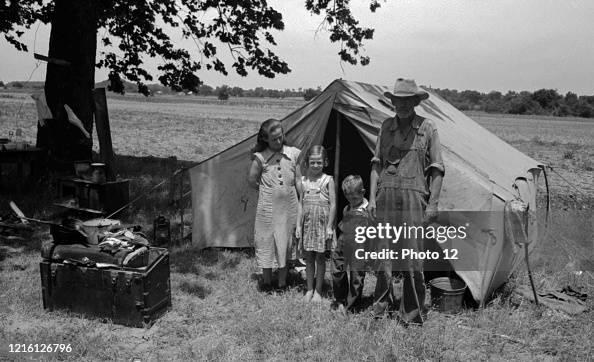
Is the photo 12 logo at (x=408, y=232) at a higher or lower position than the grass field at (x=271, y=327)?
higher

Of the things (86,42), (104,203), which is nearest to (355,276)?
(104,203)

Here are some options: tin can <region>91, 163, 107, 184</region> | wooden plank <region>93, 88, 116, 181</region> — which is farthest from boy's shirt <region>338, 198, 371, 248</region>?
wooden plank <region>93, 88, 116, 181</region>

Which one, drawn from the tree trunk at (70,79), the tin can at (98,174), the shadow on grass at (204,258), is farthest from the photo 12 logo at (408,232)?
the tree trunk at (70,79)

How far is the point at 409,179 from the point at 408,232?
401 millimetres

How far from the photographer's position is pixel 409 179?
393 centimetres

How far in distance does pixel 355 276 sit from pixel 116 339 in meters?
1.94

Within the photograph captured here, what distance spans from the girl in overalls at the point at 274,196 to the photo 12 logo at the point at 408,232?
2.71 ft

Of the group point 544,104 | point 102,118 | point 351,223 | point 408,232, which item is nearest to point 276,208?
point 351,223

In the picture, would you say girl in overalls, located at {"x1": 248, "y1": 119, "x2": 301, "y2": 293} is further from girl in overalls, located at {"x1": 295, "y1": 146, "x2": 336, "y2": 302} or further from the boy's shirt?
the boy's shirt

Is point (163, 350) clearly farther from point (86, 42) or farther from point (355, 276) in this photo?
point (86, 42)

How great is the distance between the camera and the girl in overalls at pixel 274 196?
4.87m

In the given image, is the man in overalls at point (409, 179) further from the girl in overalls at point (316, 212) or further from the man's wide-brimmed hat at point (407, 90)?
the girl in overalls at point (316, 212)

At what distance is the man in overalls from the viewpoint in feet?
12.8

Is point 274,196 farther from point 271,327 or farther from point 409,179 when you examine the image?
point 409,179
